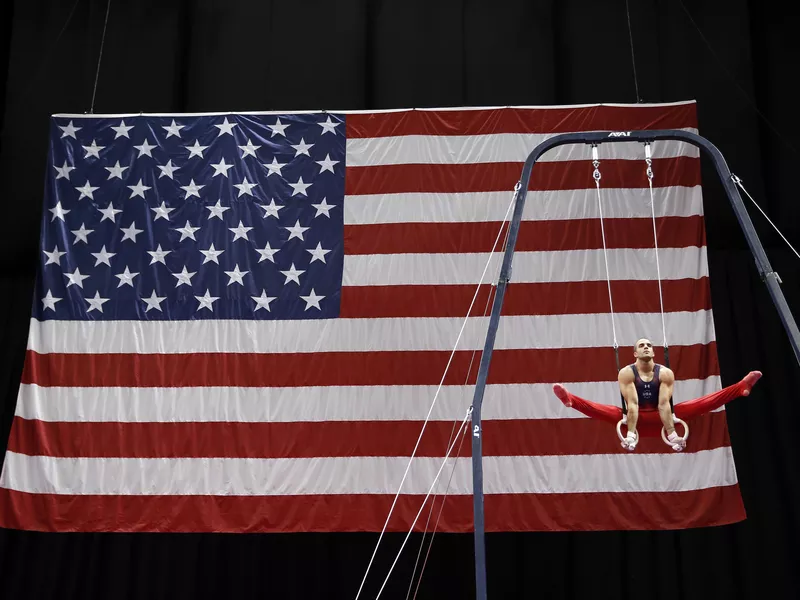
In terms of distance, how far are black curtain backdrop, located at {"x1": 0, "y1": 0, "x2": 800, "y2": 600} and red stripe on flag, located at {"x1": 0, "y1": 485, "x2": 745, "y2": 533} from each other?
0.60 meters

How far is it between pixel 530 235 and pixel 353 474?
7.86ft

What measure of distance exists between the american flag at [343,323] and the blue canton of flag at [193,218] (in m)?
0.02

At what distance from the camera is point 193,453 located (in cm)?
613

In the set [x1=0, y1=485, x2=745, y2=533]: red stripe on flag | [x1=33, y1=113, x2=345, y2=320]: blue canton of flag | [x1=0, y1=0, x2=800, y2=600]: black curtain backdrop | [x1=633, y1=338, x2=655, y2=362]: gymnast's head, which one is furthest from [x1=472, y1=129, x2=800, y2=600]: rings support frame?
[x1=33, y1=113, x2=345, y2=320]: blue canton of flag

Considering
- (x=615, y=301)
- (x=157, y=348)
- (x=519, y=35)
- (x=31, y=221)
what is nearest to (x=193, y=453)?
(x=157, y=348)

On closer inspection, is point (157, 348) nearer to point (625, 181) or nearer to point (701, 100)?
point (625, 181)

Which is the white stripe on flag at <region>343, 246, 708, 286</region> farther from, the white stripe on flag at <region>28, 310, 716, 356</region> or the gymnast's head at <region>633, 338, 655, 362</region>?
the gymnast's head at <region>633, 338, 655, 362</region>

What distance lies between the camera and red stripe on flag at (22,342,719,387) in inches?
241

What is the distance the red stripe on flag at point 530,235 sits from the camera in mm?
6297

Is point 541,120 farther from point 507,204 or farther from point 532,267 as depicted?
point 532,267

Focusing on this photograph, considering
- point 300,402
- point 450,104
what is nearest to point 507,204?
point 450,104

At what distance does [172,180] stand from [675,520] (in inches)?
194

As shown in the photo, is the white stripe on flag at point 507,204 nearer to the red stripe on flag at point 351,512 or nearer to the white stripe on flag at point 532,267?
the white stripe on flag at point 532,267

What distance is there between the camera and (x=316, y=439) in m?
6.11
